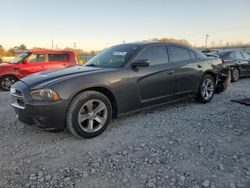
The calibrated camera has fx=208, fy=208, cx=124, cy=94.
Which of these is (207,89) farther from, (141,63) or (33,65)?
(33,65)

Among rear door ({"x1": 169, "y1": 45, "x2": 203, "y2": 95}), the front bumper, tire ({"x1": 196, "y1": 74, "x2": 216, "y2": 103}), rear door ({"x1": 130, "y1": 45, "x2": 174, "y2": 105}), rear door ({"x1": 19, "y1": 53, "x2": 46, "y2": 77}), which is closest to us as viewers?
the front bumper

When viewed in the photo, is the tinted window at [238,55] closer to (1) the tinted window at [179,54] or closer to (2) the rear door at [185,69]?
(2) the rear door at [185,69]

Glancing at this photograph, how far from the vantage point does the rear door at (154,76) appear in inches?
155

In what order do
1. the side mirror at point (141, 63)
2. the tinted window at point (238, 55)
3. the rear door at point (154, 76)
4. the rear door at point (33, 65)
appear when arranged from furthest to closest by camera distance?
the tinted window at point (238, 55)
the rear door at point (33, 65)
the rear door at point (154, 76)
the side mirror at point (141, 63)

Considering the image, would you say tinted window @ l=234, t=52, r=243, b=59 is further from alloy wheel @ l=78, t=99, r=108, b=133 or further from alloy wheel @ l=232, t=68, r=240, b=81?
alloy wheel @ l=78, t=99, r=108, b=133

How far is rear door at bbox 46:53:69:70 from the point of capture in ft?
28.7

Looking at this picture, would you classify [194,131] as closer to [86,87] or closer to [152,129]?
[152,129]

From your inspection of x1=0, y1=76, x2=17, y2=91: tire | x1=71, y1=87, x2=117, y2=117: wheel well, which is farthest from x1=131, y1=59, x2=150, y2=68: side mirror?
x1=0, y1=76, x2=17, y2=91: tire

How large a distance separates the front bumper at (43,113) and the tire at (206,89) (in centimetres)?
352

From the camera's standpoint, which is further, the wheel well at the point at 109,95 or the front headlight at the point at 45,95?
the wheel well at the point at 109,95

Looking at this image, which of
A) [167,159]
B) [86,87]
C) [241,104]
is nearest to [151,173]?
[167,159]

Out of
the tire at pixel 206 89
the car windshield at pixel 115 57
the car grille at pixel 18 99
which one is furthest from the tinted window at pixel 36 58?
the tire at pixel 206 89

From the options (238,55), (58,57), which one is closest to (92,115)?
(58,57)

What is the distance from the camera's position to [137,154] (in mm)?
A: 2832
